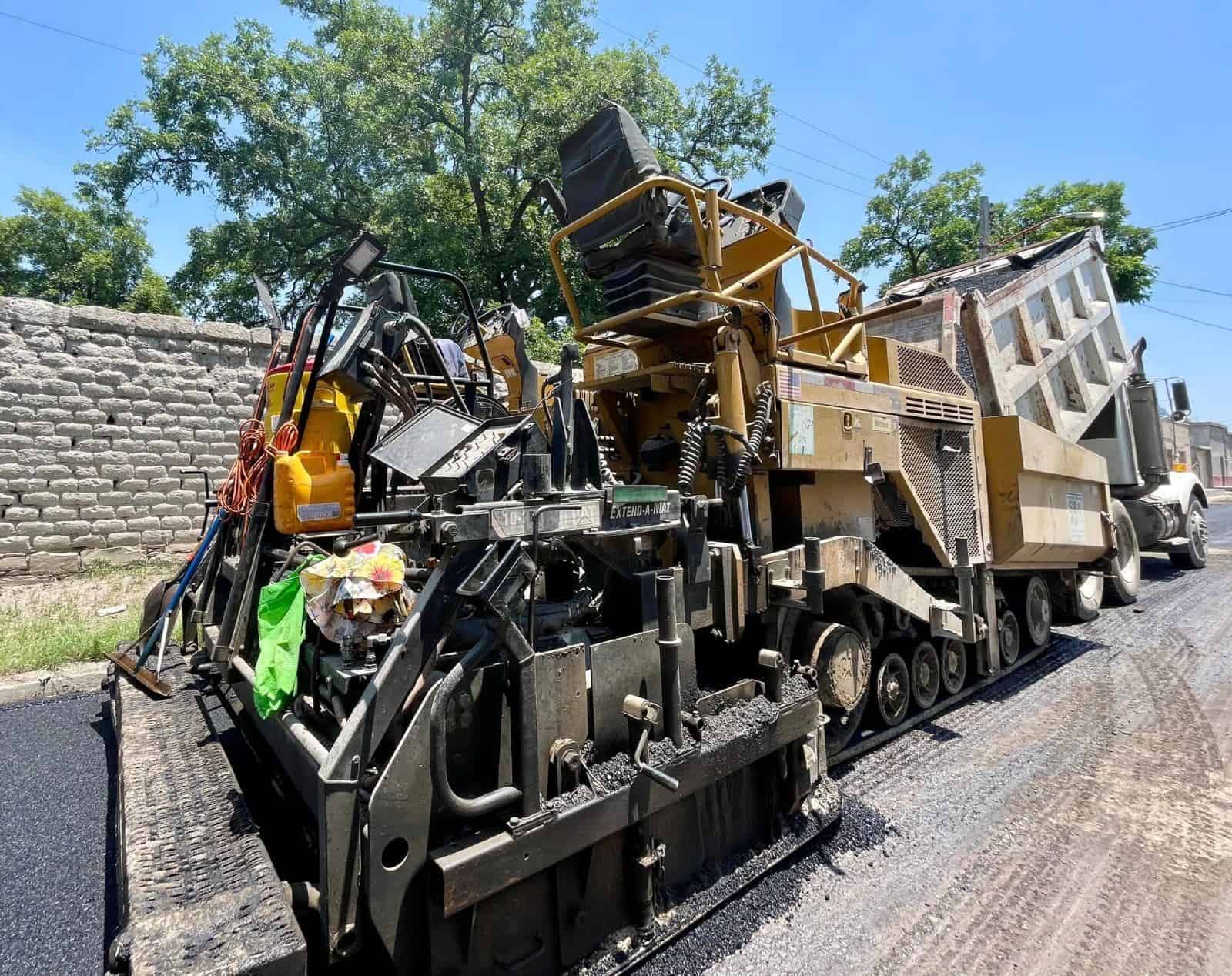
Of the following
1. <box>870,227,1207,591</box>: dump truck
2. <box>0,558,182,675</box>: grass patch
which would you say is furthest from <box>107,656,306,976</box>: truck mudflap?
<box>870,227,1207,591</box>: dump truck

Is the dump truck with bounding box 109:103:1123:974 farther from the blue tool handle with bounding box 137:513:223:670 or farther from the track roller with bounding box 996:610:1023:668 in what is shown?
the track roller with bounding box 996:610:1023:668

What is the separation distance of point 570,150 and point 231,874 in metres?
3.77

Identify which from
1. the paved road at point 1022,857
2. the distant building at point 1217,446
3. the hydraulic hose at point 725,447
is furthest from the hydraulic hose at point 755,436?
the distant building at point 1217,446

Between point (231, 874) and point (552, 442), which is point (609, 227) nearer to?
point (552, 442)

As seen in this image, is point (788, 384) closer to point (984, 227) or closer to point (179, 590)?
point (179, 590)

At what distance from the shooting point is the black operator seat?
3518mm

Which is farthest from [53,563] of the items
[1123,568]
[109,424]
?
[1123,568]

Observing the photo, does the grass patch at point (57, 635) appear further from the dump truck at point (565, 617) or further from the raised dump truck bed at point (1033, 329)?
the raised dump truck bed at point (1033, 329)

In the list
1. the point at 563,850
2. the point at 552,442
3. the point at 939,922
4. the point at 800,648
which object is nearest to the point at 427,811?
the point at 563,850

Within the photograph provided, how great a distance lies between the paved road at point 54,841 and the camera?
8.01 feet

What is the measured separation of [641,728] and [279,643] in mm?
1370

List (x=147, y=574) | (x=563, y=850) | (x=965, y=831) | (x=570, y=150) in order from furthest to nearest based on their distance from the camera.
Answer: (x=147, y=574), (x=570, y=150), (x=965, y=831), (x=563, y=850)

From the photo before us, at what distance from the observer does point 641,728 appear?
2.50 metres

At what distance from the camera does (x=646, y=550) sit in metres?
2.91
